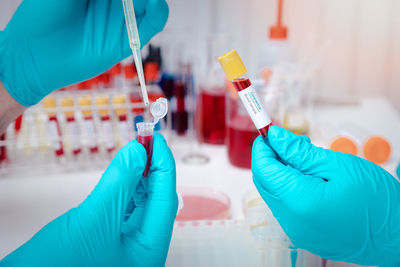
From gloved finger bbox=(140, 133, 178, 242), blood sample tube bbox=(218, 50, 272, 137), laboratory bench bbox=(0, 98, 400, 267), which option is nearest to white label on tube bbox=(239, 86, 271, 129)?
blood sample tube bbox=(218, 50, 272, 137)

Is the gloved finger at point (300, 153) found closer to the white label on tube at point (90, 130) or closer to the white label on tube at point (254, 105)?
the white label on tube at point (254, 105)

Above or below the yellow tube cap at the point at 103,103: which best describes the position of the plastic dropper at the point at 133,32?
above

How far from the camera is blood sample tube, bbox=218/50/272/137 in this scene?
821mm

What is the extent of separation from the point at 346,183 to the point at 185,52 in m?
1.17

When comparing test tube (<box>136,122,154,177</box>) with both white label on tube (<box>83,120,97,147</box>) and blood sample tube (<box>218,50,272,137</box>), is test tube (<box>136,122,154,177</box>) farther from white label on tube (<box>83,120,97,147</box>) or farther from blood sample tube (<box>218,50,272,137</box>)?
white label on tube (<box>83,120,97,147</box>)

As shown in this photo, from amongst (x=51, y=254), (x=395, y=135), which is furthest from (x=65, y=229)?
(x=395, y=135)

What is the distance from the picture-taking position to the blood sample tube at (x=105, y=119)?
136 cm

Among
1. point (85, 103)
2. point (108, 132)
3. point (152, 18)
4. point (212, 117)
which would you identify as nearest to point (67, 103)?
point (85, 103)

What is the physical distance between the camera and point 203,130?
1.66 m

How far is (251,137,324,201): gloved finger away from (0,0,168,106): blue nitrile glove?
1.69 feet

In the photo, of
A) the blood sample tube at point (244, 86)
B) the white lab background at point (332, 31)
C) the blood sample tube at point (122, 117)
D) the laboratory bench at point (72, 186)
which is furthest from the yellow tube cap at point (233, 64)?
the white lab background at point (332, 31)

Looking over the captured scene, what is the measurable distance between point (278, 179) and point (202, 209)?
1.22ft

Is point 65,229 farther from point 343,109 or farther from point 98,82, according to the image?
point 343,109

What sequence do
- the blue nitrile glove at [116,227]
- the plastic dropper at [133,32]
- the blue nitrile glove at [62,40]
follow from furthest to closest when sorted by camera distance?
the blue nitrile glove at [62,40] → the plastic dropper at [133,32] → the blue nitrile glove at [116,227]
